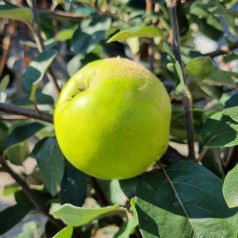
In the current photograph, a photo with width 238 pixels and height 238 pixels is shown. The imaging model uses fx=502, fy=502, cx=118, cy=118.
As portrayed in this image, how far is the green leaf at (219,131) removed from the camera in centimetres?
62

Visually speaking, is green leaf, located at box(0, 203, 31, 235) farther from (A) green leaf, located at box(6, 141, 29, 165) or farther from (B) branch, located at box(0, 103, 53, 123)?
(B) branch, located at box(0, 103, 53, 123)

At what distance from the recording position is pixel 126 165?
1.96 feet

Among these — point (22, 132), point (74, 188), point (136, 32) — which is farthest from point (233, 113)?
point (22, 132)

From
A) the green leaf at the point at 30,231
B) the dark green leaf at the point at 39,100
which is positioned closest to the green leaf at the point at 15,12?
the dark green leaf at the point at 39,100

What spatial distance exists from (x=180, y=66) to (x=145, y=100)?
0.08 metres

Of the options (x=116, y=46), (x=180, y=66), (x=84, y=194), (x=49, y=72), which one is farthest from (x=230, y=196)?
(x=116, y=46)

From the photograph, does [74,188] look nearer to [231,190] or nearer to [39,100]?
[39,100]

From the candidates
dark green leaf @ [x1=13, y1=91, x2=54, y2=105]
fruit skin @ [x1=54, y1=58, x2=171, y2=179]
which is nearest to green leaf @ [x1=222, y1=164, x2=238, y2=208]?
fruit skin @ [x1=54, y1=58, x2=171, y2=179]

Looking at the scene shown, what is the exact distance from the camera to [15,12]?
0.80 metres

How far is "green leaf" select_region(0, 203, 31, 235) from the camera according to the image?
0.96 m

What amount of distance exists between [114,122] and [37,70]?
9.1 inches

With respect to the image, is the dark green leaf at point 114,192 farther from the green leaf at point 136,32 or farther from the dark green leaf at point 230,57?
the dark green leaf at point 230,57

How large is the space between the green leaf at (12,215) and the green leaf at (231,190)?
535 mm

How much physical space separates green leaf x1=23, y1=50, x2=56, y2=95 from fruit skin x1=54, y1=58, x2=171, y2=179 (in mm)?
130
